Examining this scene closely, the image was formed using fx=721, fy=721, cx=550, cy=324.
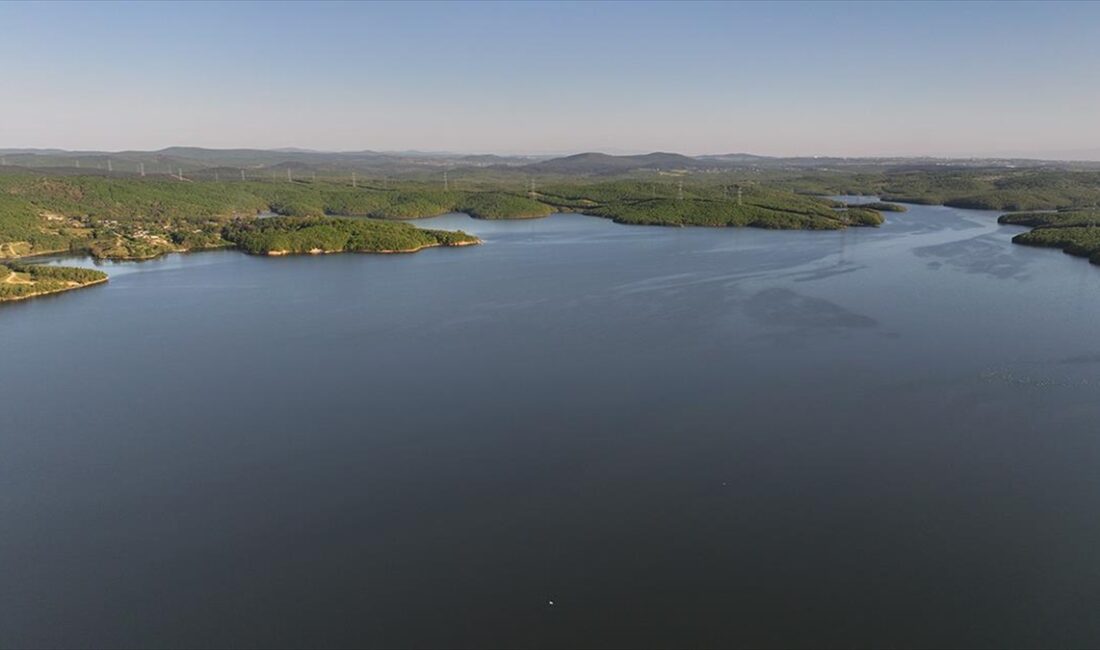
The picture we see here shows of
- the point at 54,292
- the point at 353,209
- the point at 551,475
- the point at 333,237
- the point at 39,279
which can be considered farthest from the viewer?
the point at 353,209

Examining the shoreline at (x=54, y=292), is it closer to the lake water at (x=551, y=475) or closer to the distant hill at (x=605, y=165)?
the lake water at (x=551, y=475)

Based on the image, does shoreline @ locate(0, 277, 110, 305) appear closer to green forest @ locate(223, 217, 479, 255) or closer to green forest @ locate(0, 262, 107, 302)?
green forest @ locate(0, 262, 107, 302)

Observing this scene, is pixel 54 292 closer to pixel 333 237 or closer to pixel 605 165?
pixel 333 237

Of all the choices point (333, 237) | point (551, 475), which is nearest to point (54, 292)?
point (333, 237)

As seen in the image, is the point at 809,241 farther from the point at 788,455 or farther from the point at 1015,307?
the point at 788,455

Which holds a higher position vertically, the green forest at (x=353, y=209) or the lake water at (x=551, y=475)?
the green forest at (x=353, y=209)

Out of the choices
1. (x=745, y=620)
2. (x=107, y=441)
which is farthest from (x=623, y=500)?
(x=107, y=441)

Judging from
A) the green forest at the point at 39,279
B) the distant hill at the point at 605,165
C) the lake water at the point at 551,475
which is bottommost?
the lake water at the point at 551,475

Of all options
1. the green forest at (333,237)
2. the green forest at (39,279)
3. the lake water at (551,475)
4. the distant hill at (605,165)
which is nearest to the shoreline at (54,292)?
the green forest at (39,279)
